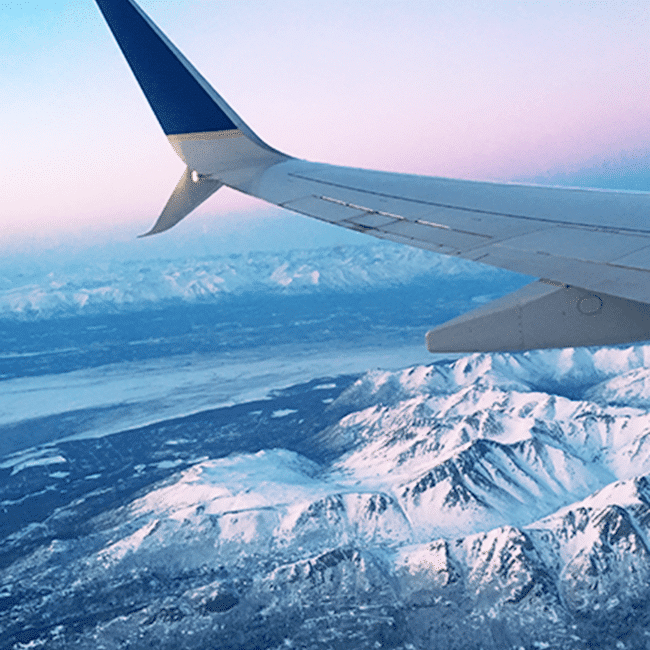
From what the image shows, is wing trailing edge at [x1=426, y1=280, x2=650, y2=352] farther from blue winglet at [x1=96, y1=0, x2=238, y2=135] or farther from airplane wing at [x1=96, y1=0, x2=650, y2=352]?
blue winglet at [x1=96, y1=0, x2=238, y2=135]

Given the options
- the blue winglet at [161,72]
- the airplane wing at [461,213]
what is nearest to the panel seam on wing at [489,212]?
the airplane wing at [461,213]

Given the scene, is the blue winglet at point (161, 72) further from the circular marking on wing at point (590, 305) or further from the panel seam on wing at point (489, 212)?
the circular marking on wing at point (590, 305)

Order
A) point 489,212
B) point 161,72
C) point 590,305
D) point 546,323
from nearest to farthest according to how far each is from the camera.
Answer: point 590,305 < point 546,323 < point 489,212 < point 161,72

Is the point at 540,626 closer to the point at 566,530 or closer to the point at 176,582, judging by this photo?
the point at 566,530

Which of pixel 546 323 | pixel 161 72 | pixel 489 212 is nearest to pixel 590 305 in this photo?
pixel 546 323

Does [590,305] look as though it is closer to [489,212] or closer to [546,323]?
[546,323]

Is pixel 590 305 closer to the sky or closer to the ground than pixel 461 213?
closer to the ground

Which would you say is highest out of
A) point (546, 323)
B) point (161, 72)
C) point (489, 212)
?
point (161, 72)
